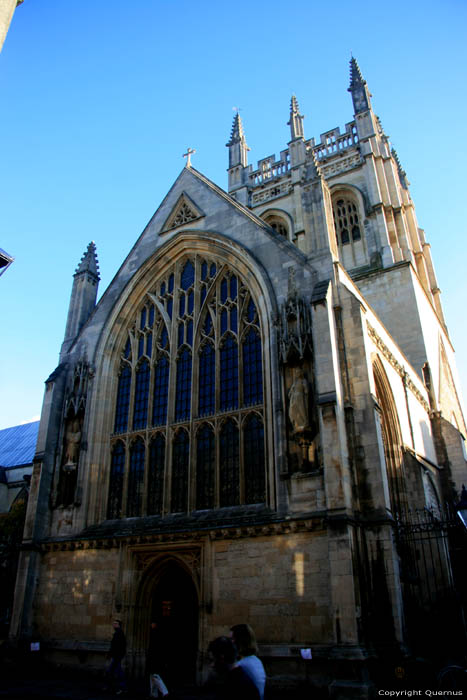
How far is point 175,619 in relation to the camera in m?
14.5

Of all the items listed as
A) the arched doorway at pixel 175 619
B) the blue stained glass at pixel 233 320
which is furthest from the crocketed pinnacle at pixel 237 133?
the arched doorway at pixel 175 619

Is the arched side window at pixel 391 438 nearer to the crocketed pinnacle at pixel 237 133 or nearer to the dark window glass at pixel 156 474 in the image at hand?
the dark window glass at pixel 156 474

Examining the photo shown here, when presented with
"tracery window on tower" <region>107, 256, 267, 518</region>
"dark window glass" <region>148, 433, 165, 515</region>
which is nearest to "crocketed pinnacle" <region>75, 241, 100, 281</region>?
"tracery window on tower" <region>107, 256, 267, 518</region>

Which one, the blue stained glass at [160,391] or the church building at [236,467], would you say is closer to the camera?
the church building at [236,467]

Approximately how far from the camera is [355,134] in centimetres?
3562

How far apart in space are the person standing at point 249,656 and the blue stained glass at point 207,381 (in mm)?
Answer: 11610

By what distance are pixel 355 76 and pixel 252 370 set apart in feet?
97.9

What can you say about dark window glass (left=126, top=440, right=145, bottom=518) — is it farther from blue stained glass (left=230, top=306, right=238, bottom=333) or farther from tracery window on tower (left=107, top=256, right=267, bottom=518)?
blue stained glass (left=230, top=306, right=238, bottom=333)

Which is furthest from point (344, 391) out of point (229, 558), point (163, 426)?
point (163, 426)

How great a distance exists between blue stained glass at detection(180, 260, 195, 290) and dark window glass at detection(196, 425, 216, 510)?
223 inches

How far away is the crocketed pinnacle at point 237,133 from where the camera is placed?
41594 millimetres

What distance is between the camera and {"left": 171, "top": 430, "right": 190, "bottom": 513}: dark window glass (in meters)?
15.8

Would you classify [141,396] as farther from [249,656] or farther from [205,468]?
[249,656]

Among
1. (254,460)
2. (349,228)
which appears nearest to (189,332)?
(254,460)
